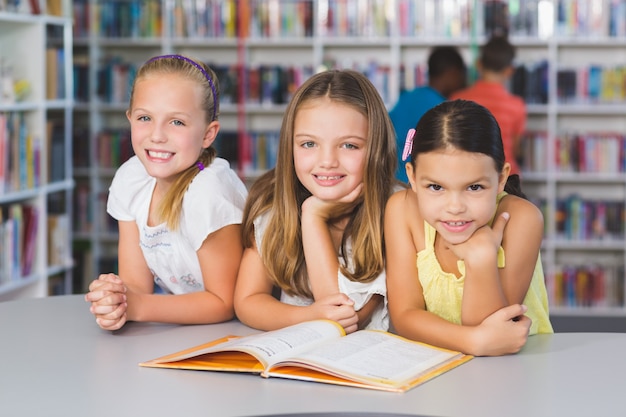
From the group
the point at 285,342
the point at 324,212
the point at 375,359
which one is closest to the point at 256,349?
the point at 285,342

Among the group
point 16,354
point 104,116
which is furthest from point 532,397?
point 104,116

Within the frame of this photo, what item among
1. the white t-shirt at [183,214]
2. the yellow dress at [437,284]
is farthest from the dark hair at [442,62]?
the yellow dress at [437,284]

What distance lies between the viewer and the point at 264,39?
17.4 feet

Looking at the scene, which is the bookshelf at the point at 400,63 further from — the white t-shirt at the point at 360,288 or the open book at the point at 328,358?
the open book at the point at 328,358

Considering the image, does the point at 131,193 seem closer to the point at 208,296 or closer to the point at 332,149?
the point at 208,296

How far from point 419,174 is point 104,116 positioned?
446 centimetres

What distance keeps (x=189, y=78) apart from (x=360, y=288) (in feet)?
1.71

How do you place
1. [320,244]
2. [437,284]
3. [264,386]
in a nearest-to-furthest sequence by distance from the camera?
[264,386]
[437,284]
[320,244]

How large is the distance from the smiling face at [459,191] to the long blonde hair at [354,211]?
0.18m

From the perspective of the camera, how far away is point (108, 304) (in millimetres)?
1568

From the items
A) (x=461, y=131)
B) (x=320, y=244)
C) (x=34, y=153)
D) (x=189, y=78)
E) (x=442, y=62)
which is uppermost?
(x=442, y=62)

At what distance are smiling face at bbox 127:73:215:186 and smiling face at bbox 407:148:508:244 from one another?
1.61 feet

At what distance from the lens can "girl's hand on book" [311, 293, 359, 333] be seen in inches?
60.4

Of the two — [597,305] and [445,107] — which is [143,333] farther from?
[597,305]
